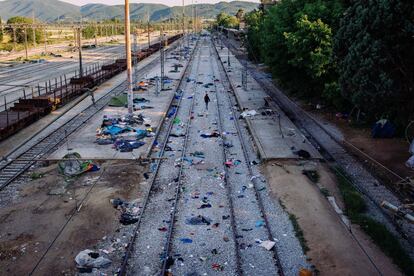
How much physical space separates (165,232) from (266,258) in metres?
3.09

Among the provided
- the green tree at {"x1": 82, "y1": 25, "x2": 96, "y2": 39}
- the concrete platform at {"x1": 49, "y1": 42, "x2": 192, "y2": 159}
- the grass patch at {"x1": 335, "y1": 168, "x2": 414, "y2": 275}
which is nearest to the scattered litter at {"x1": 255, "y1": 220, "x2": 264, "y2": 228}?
the grass patch at {"x1": 335, "y1": 168, "x2": 414, "y2": 275}

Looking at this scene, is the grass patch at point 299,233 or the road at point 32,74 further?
the road at point 32,74

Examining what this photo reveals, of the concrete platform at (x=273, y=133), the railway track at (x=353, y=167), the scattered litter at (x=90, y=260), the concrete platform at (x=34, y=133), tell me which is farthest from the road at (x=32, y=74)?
the scattered litter at (x=90, y=260)

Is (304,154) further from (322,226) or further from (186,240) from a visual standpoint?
(186,240)

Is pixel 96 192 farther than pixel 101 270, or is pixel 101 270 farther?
pixel 96 192

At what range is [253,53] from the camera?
2514 inches

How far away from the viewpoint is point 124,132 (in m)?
23.6

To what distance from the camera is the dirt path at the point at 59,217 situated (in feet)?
37.6

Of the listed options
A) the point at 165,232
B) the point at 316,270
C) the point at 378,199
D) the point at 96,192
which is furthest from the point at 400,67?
the point at 96,192

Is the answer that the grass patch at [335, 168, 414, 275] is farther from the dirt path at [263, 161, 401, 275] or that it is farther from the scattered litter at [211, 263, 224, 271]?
the scattered litter at [211, 263, 224, 271]

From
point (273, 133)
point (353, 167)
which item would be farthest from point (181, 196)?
point (273, 133)

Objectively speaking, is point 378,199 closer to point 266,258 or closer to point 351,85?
point 351,85

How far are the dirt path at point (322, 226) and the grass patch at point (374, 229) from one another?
9.1 inches

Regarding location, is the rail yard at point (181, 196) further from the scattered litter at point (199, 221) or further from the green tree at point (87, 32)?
the green tree at point (87, 32)
